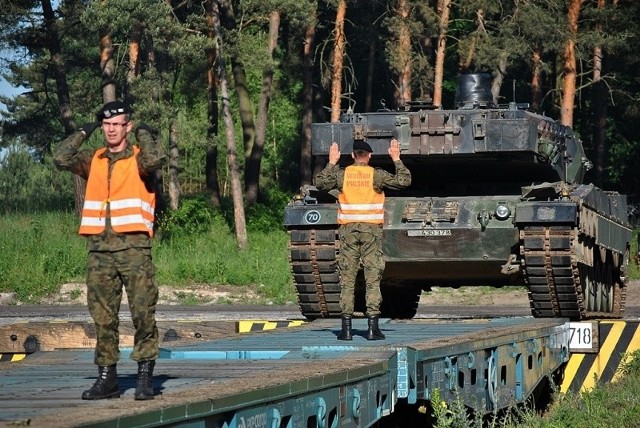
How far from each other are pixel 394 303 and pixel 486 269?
216 cm

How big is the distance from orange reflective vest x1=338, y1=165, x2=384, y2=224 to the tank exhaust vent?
738 centimetres

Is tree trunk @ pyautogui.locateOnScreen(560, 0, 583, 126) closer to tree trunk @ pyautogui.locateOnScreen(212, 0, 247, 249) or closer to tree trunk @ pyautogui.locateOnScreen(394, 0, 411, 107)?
tree trunk @ pyautogui.locateOnScreen(394, 0, 411, 107)

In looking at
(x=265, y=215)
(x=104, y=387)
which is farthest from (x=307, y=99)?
(x=104, y=387)

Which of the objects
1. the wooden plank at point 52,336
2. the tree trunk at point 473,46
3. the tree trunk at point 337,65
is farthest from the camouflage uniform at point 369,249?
the tree trunk at point 473,46

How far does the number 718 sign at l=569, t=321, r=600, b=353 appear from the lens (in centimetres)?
1384

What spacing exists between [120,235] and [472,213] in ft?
32.1

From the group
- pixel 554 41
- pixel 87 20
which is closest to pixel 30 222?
pixel 87 20

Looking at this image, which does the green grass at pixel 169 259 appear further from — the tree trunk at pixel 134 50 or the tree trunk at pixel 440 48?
the tree trunk at pixel 440 48

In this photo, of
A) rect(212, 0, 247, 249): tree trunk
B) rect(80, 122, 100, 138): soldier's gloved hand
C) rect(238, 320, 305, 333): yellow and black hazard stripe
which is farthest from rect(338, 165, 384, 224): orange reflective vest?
rect(212, 0, 247, 249): tree trunk

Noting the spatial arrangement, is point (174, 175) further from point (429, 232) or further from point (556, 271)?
point (556, 271)

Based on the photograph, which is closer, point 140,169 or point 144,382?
point 144,382

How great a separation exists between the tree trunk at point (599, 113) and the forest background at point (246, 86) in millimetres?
75

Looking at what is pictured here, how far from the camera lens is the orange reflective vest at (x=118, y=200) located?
709cm

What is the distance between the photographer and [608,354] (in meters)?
13.8
